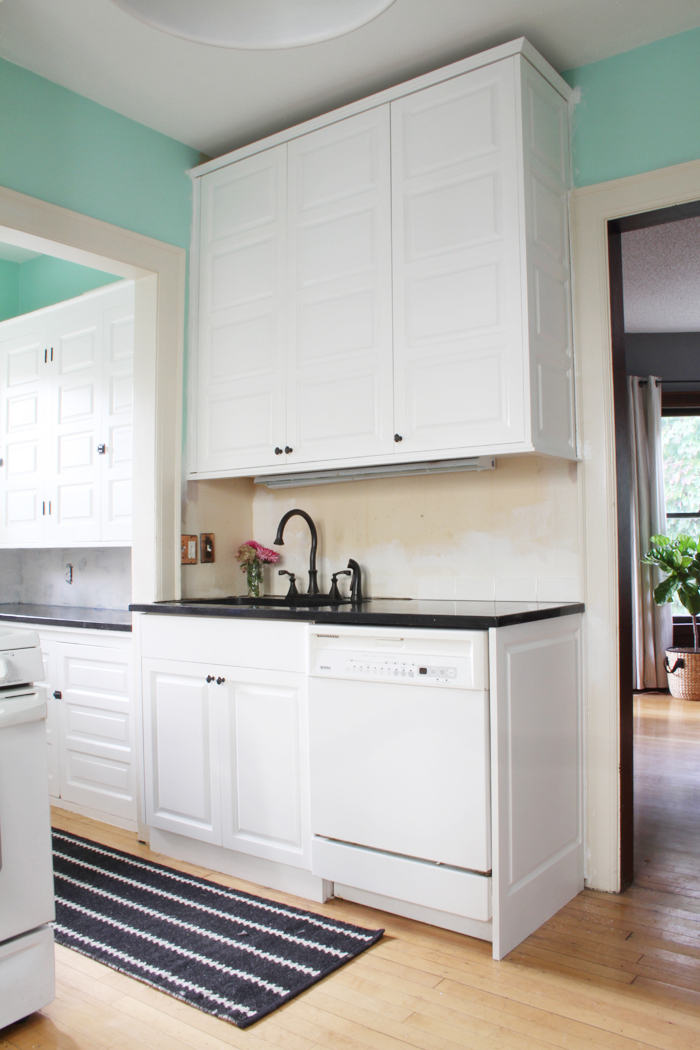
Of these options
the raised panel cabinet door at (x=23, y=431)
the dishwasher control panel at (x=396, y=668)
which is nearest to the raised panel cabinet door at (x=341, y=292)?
the dishwasher control panel at (x=396, y=668)

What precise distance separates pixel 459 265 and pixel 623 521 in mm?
979

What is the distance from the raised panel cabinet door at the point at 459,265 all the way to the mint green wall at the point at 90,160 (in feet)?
3.23

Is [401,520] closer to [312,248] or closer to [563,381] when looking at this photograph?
[563,381]

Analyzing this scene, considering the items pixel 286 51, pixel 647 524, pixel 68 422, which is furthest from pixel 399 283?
pixel 647 524

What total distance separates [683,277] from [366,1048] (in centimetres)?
475

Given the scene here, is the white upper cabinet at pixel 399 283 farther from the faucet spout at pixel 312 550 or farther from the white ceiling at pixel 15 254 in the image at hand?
the white ceiling at pixel 15 254

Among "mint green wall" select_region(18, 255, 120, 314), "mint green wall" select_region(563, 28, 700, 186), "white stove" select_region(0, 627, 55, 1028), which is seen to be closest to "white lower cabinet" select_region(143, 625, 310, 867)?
"white stove" select_region(0, 627, 55, 1028)

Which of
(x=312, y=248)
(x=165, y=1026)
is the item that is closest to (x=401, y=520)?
(x=312, y=248)

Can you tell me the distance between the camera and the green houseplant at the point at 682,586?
18.8ft

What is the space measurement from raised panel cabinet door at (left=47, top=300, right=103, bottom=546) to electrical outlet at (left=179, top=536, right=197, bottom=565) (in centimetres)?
57

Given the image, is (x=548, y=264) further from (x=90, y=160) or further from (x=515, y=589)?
(x=90, y=160)

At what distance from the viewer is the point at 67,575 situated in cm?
407

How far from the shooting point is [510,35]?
2.46 meters

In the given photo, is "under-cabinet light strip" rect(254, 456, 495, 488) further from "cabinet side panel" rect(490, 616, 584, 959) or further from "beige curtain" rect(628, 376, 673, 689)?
"beige curtain" rect(628, 376, 673, 689)
